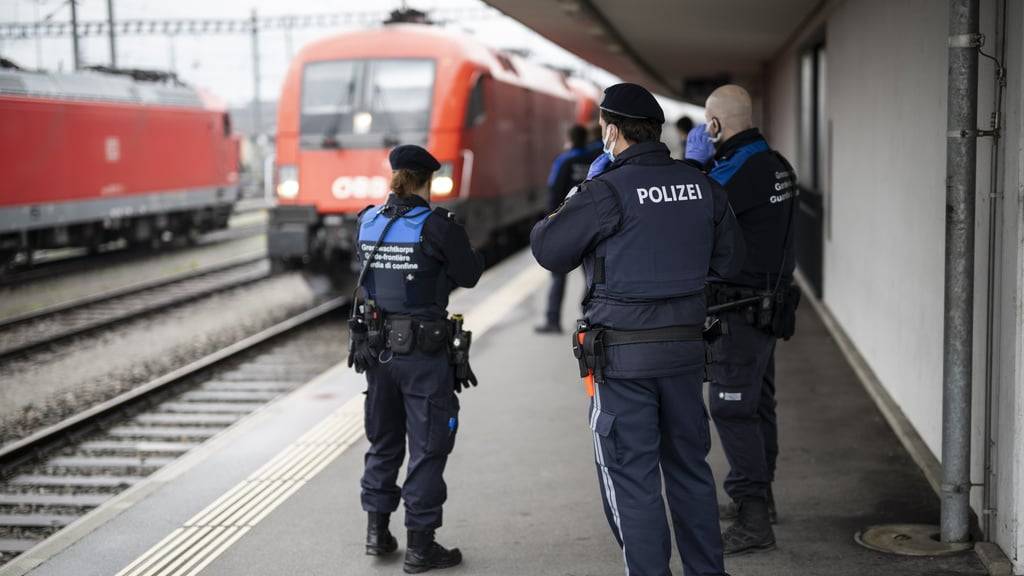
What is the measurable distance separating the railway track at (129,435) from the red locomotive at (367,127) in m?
1.83

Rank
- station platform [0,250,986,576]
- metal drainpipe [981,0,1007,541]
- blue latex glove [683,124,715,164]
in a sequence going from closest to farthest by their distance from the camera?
1. metal drainpipe [981,0,1007,541]
2. station platform [0,250,986,576]
3. blue latex glove [683,124,715,164]

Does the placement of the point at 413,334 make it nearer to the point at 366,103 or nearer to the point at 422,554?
the point at 422,554

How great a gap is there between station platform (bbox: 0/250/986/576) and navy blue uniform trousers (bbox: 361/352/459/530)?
272 mm

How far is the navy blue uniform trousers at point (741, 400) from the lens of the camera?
15.1 feet

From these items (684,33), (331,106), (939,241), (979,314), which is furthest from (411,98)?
(979,314)

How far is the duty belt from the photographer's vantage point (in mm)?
3793

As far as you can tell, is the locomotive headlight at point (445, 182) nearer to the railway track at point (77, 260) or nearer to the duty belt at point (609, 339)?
the railway track at point (77, 260)

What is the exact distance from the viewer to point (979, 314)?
14.8 ft

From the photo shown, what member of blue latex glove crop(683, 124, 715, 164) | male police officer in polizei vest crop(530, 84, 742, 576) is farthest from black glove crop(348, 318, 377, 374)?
blue latex glove crop(683, 124, 715, 164)

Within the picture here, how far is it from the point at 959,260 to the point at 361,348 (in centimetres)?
228

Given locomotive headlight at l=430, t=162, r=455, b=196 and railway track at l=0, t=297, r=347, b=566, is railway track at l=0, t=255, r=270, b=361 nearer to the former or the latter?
railway track at l=0, t=297, r=347, b=566

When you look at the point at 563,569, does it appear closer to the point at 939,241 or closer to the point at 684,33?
the point at 939,241

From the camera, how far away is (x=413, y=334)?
4.50m

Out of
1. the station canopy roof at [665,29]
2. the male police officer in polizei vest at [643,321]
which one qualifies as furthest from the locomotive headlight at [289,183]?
the male police officer in polizei vest at [643,321]
